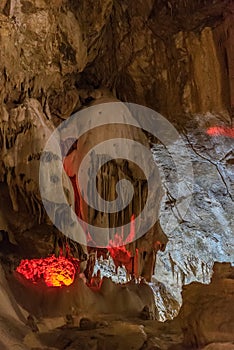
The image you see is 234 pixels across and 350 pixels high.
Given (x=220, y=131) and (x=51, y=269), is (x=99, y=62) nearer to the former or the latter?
(x=220, y=131)

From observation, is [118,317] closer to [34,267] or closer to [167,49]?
[34,267]

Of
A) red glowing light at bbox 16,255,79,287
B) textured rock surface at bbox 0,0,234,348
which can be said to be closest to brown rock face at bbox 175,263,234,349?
textured rock surface at bbox 0,0,234,348

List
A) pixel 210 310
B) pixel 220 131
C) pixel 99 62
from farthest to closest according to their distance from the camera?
pixel 99 62 → pixel 220 131 → pixel 210 310

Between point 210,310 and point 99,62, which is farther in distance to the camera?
point 99,62

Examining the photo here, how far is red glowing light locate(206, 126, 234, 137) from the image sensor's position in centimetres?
779

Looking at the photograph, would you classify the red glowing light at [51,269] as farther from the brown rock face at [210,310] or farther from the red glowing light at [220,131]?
the brown rock face at [210,310]

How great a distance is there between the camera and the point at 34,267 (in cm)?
794

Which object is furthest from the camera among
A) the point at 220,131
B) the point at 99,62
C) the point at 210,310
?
the point at 99,62

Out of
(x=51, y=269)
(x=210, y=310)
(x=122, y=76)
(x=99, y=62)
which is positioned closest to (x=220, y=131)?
(x=122, y=76)

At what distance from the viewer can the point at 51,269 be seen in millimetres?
8031

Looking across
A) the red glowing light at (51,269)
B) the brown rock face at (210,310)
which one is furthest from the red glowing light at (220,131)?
the brown rock face at (210,310)

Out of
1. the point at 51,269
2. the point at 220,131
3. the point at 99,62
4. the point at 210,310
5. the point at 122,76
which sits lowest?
the point at 51,269

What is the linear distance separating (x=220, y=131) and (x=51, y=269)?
380 centimetres

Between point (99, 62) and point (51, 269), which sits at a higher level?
point (99, 62)
